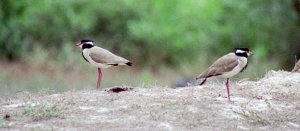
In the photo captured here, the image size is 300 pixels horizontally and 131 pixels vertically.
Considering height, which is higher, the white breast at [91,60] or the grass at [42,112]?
the white breast at [91,60]

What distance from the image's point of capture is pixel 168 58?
17656mm

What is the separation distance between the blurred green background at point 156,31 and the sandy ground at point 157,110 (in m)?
7.12

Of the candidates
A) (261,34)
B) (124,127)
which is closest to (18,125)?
(124,127)

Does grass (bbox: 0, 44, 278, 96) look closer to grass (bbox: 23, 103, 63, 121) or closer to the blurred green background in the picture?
the blurred green background

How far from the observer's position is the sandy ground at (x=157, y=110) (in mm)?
7895

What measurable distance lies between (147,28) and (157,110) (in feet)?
32.4

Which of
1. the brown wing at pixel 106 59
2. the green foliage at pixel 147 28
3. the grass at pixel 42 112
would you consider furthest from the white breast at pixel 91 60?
the green foliage at pixel 147 28

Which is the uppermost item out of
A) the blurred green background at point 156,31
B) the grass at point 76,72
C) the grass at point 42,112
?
the blurred green background at point 156,31

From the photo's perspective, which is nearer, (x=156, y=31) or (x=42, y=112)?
(x=42, y=112)

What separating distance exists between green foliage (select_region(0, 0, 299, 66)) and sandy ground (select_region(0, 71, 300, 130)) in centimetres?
788

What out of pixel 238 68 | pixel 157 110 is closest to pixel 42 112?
pixel 157 110

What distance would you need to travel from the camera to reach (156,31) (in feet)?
59.5

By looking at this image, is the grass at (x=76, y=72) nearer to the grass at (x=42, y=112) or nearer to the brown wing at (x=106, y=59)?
the brown wing at (x=106, y=59)

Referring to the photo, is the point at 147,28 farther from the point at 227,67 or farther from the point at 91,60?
the point at 227,67
